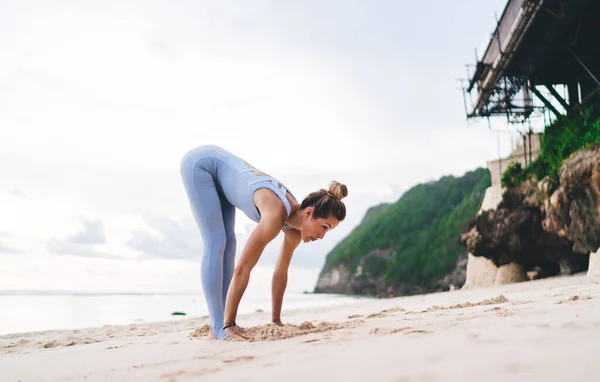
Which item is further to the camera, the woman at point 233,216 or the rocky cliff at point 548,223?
the rocky cliff at point 548,223

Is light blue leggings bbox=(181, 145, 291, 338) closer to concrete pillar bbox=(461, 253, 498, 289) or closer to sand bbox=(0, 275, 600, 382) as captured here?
sand bbox=(0, 275, 600, 382)

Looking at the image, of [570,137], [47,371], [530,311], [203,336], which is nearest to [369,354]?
[530,311]

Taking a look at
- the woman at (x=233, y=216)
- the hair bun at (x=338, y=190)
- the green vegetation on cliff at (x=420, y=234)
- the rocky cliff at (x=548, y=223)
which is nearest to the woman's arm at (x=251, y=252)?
the woman at (x=233, y=216)

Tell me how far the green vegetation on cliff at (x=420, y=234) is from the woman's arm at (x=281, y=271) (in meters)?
45.5

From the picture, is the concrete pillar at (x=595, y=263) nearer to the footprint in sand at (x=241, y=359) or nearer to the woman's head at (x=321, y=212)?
the woman's head at (x=321, y=212)

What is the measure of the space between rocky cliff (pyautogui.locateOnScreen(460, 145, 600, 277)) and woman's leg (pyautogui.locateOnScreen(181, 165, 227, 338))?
8.48 meters

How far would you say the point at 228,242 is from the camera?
331 centimetres

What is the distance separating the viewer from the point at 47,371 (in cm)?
219

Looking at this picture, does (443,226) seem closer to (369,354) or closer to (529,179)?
(529,179)

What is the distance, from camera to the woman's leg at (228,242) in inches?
129

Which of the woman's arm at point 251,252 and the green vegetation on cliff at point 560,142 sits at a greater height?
the green vegetation on cliff at point 560,142

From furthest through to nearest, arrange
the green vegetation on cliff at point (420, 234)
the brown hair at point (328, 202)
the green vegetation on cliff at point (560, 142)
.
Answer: the green vegetation on cliff at point (420, 234), the green vegetation on cliff at point (560, 142), the brown hair at point (328, 202)

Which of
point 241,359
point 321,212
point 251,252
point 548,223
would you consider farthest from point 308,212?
point 548,223

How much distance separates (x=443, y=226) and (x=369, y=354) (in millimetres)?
56531
